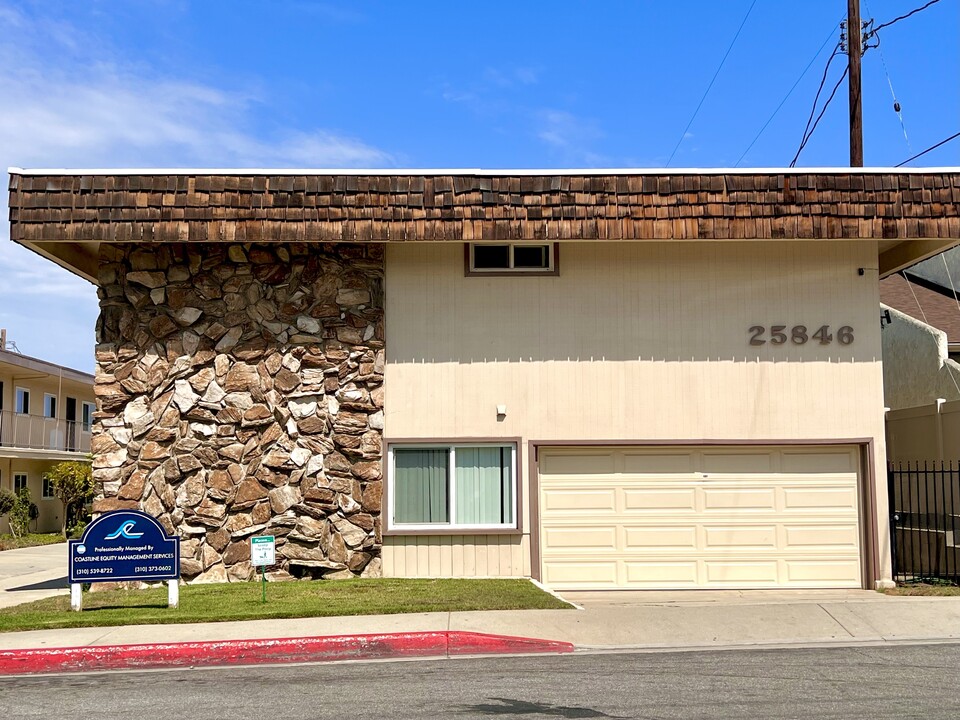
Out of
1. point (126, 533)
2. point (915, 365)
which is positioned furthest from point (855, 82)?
point (126, 533)

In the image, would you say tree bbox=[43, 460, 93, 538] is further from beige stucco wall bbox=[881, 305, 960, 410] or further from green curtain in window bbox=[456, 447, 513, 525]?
beige stucco wall bbox=[881, 305, 960, 410]

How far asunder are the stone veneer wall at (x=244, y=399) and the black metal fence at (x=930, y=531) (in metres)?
7.98

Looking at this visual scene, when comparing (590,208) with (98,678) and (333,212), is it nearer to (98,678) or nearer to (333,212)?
(333,212)

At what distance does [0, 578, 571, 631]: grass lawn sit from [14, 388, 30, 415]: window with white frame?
2074cm

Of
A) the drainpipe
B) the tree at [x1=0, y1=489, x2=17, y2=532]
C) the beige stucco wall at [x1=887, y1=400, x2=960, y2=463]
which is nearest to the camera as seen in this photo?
the beige stucco wall at [x1=887, y1=400, x2=960, y2=463]

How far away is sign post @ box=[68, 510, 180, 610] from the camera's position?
A: 1267 cm

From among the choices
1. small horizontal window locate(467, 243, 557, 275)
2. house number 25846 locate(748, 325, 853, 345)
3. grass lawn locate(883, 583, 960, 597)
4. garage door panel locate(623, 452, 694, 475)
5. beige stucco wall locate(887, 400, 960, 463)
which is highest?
small horizontal window locate(467, 243, 557, 275)

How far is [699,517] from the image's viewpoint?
50.6 feet

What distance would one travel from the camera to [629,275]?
15.6 m

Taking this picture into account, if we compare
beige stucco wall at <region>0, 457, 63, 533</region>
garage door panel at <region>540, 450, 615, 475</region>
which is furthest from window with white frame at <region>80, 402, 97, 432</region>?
garage door panel at <region>540, 450, 615, 475</region>

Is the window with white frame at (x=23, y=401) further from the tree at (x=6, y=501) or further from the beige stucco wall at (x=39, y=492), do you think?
the tree at (x=6, y=501)

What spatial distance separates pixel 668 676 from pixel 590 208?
24.3 feet

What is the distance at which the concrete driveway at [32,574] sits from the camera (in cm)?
1538

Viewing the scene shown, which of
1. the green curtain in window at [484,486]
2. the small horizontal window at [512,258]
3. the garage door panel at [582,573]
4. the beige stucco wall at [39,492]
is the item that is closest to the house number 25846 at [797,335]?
the small horizontal window at [512,258]
